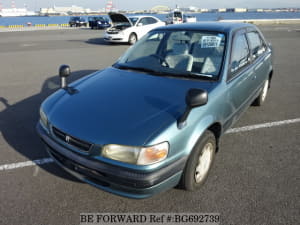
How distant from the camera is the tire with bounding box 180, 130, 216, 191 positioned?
228 cm

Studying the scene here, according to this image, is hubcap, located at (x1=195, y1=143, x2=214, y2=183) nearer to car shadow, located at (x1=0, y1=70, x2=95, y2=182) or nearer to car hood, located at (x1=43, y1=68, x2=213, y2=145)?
car hood, located at (x1=43, y1=68, x2=213, y2=145)

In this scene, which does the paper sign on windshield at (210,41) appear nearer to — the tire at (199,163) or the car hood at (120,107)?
the car hood at (120,107)

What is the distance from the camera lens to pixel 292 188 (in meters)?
2.61

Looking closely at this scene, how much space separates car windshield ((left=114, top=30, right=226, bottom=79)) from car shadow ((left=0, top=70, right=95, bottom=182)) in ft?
5.12

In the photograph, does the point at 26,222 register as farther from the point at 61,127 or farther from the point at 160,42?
the point at 160,42

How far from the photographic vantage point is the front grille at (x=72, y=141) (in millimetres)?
2062

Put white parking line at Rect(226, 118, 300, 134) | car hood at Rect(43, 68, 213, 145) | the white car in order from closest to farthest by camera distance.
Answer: car hood at Rect(43, 68, 213, 145) < white parking line at Rect(226, 118, 300, 134) < the white car

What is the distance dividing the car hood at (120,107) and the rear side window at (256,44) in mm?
1604

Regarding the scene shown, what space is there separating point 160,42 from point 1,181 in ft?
8.92

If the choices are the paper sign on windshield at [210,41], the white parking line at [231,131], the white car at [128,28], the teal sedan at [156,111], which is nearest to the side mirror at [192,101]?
the teal sedan at [156,111]

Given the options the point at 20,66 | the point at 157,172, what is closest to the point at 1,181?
the point at 157,172

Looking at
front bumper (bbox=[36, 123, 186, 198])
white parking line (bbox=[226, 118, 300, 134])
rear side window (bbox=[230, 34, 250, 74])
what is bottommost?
white parking line (bbox=[226, 118, 300, 134])

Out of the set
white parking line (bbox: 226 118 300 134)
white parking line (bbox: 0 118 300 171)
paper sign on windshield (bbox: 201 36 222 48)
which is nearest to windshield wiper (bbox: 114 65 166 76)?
paper sign on windshield (bbox: 201 36 222 48)

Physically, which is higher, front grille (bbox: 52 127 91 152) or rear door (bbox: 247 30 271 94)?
rear door (bbox: 247 30 271 94)
